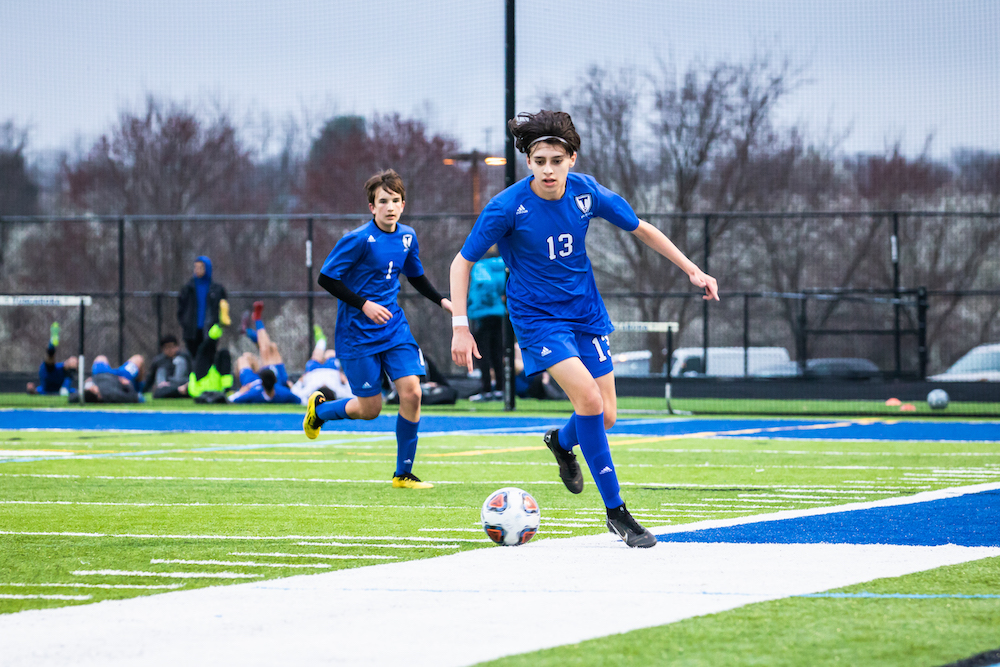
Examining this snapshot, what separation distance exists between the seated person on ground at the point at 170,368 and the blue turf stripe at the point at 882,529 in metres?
15.7

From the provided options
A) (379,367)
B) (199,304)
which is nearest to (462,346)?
(379,367)

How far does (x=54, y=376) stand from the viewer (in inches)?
818

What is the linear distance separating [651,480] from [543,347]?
9.37ft

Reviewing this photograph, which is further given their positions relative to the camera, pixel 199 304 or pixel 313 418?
pixel 199 304

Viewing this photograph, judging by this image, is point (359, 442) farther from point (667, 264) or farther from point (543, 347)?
point (667, 264)

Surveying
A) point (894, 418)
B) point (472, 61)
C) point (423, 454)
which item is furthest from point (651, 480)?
point (472, 61)

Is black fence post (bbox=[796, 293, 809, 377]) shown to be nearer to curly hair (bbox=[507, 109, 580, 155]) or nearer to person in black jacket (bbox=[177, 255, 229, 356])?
person in black jacket (bbox=[177, 255, 229, 356])

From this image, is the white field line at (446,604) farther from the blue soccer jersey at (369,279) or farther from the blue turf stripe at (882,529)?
the blue soccer jersey at (369,279)

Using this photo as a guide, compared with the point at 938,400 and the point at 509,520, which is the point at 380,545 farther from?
the point at 938,400

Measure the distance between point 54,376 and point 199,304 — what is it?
3516 millimetres

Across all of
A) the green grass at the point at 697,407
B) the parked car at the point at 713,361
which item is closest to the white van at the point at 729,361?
the parked car at the point at 713,361

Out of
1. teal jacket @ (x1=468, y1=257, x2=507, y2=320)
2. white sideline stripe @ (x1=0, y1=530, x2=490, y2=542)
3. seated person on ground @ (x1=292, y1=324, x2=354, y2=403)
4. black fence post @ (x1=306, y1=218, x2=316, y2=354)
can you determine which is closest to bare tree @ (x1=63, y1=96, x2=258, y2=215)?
black fence post @ (x1=306, y1=218, x2=316, y2=354)

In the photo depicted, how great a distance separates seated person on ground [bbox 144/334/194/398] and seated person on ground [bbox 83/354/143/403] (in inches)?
36.8

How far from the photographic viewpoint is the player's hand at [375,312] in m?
7.69
